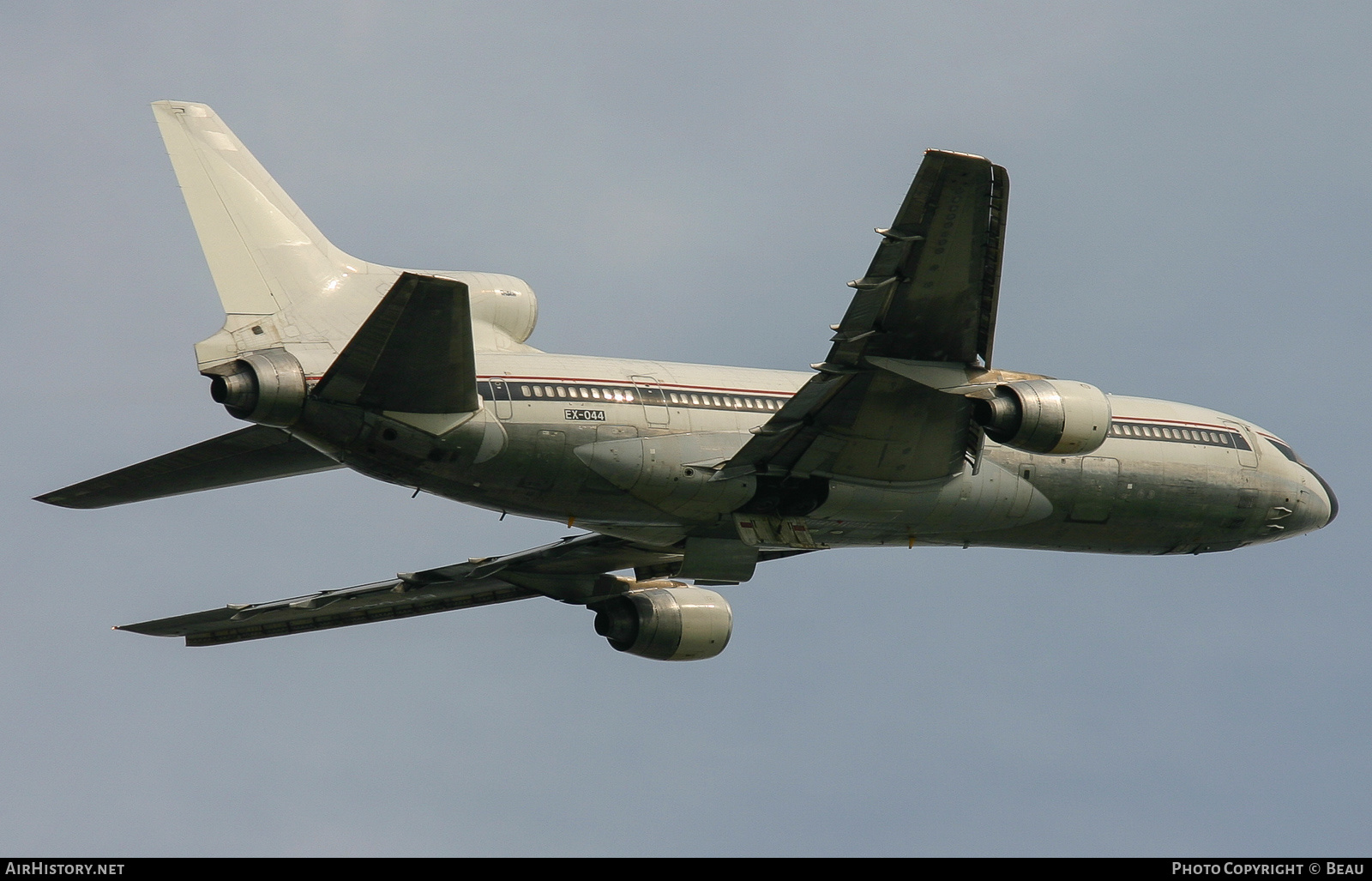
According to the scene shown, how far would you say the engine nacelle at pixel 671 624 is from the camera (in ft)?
112

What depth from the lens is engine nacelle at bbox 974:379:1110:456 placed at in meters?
28.1

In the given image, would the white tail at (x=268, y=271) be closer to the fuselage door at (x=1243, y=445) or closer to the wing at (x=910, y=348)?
the wing at (x=910, y=348)

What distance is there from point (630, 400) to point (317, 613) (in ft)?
33.1

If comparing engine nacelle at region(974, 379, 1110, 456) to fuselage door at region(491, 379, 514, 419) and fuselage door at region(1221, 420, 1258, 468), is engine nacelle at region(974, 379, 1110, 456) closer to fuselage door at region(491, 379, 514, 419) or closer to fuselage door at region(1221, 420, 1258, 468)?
fuselage door at region(1221, 420, 1258, 468)

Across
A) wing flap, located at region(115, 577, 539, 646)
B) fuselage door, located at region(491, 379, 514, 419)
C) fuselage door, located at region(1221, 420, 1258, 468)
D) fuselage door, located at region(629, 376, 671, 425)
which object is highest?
fuselage door, located at region(1221, 420, 1258, 468)

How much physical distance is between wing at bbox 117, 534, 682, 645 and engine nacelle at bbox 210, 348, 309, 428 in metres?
9.61

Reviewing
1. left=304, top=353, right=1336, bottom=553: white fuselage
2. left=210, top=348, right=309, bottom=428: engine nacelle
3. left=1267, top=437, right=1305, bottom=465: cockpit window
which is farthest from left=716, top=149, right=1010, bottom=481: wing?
left=1267, top=437, right=1305, bottom=465: cockpit window

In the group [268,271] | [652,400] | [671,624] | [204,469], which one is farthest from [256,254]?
[671,624]

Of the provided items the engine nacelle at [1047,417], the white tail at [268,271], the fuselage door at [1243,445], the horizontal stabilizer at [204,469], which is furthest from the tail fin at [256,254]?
the fuselage door at [1243,445]

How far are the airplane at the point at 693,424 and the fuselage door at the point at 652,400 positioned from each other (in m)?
0.03

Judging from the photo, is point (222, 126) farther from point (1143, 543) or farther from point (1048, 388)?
point (1143, 543)

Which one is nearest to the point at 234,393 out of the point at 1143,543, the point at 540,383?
the point at 540,383

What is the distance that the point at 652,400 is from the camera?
93.6 ft

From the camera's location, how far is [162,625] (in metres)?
33.5
